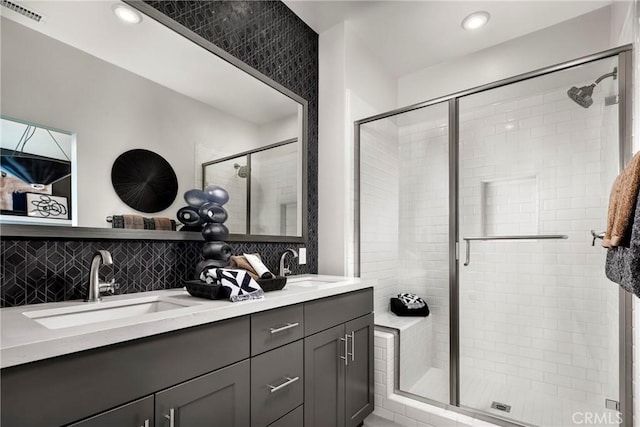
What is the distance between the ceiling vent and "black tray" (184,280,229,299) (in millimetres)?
1101

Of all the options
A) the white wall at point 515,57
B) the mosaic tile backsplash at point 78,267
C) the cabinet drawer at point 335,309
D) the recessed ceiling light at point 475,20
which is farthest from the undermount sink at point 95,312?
the white wall at point 515,57

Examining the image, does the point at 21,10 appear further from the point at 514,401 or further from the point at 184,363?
the point at 514,401

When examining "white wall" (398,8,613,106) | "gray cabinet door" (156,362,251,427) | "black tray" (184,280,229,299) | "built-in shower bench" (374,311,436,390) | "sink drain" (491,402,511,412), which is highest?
"white wall" (398,8,613,106)

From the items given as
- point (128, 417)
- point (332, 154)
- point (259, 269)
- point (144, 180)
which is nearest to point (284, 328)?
point (259, 269)

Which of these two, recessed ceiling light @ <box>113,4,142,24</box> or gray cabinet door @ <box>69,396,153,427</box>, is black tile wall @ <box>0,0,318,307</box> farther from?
gray cabinet door @ <box>69,396,153,427</box>

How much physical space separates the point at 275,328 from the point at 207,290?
0.31 meters

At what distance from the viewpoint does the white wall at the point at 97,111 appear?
1124 mm

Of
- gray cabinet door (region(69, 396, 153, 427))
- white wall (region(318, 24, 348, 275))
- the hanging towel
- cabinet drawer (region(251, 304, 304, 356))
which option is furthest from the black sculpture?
the hanging towel

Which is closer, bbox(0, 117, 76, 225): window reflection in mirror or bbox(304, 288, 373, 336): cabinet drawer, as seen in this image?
bbox(0, 117, 76, 225): window reflection in mirror

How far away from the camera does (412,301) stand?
8.39 feet

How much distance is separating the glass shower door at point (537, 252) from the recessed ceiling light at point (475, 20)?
0.70 metres

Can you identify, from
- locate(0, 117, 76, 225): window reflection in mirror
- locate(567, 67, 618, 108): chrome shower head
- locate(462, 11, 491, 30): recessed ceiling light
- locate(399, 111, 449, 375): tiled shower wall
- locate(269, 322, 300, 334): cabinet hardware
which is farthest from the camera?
locate(462, 11, 491, 30): recessed ceiling light

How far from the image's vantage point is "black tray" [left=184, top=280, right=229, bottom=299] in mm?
1246

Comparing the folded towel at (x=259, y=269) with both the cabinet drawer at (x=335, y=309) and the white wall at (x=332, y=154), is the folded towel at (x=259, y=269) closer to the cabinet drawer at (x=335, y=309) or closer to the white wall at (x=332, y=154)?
the cabinet drawer at (x=335, y=309)
